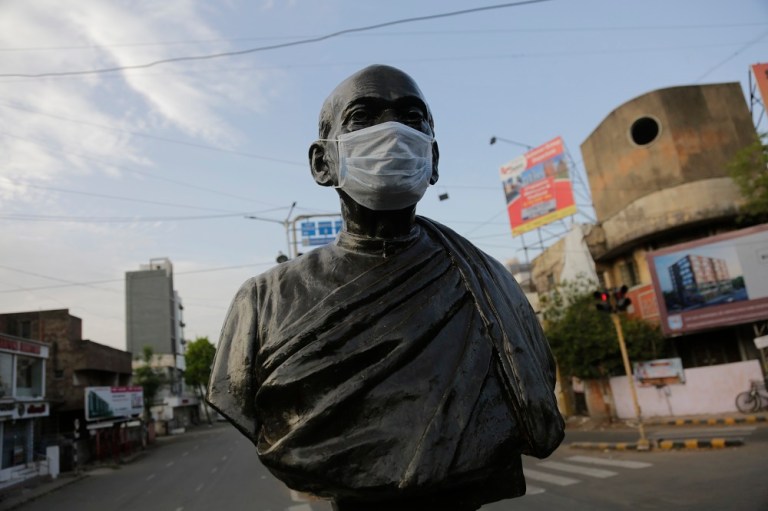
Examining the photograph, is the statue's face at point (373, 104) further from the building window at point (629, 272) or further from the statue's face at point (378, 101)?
the building window at point (629, 272)

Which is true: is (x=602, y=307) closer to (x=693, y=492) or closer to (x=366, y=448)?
(x=693, y=492)

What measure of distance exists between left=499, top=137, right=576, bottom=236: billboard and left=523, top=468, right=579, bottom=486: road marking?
1402cm

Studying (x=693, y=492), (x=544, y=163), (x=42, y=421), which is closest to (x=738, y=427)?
(x=693, y=492)

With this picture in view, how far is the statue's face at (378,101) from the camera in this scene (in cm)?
181

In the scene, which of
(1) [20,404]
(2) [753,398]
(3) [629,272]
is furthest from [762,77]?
(1) [20,404]

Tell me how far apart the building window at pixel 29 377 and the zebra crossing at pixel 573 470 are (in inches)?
695

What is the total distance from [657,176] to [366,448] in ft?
65.0

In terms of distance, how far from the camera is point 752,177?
52.9 feet

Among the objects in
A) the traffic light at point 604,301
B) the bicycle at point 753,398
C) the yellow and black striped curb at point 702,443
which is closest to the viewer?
the yellow and black striped curb at point 702,443

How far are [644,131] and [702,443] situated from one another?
43.3 ft

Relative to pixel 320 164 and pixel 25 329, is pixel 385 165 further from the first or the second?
pixel 25 329

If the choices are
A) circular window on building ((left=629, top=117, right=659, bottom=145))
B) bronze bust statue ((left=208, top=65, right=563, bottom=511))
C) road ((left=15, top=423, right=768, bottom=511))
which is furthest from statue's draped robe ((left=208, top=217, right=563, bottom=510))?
circular window on building ((left=629, top=117, right=659, bottom=145))

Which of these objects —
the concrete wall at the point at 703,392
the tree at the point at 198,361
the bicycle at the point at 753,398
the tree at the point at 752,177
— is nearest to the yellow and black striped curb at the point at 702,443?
the bicycle at the point at 753,398

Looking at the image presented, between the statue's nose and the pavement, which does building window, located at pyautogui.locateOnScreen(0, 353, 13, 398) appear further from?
the statue's nose
